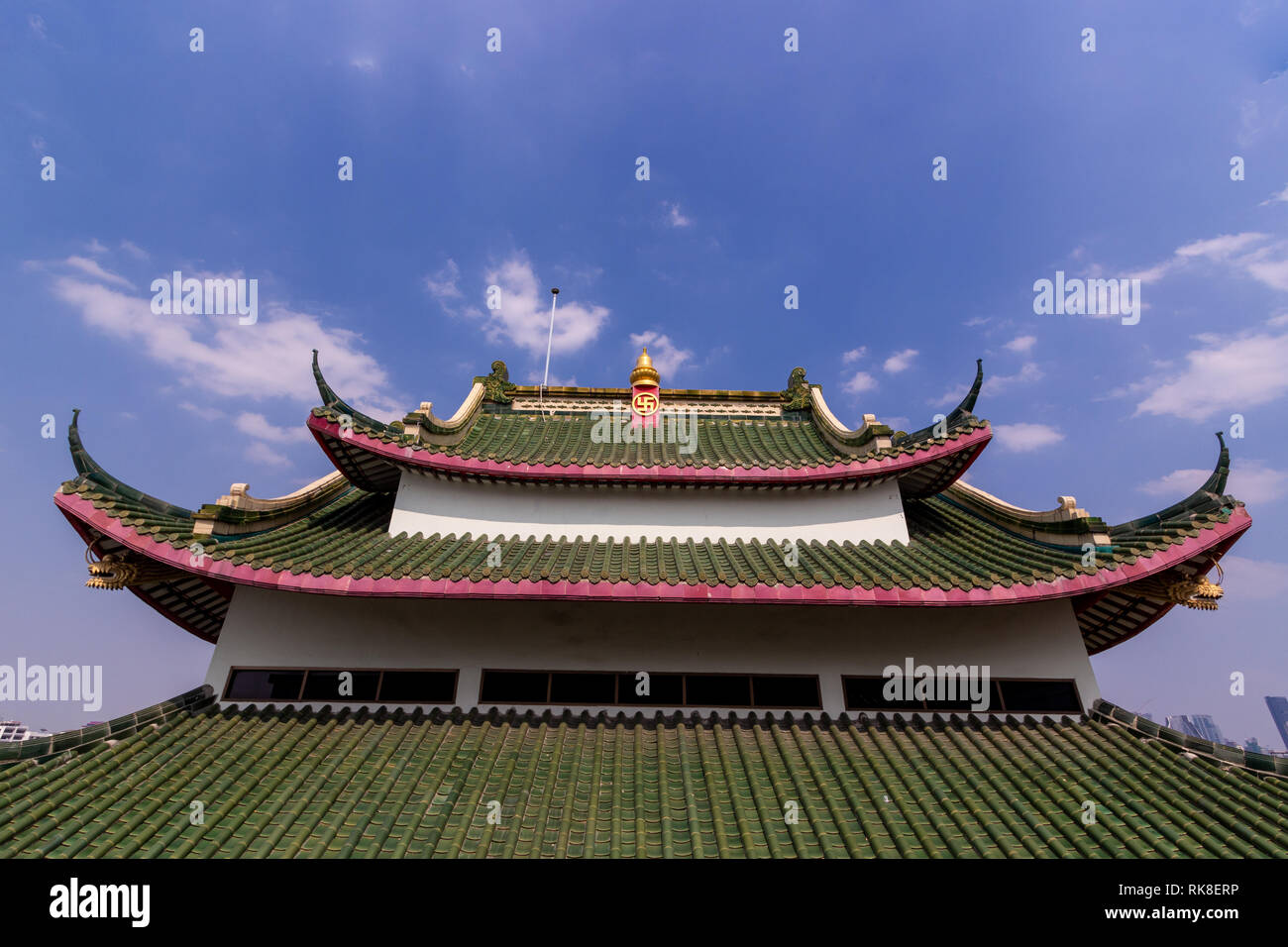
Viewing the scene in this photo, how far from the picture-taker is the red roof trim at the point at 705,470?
925 cm

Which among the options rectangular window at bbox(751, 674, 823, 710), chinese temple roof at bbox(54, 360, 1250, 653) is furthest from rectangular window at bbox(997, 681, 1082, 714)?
rectangular window at bbox(751, 674, 823, 710)

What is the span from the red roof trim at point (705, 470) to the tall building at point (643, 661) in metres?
0.05

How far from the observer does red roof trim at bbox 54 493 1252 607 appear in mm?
7027

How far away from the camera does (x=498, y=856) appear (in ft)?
15.8

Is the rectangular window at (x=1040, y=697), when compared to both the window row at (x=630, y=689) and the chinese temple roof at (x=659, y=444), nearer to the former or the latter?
the window row at (x=630, y=689)

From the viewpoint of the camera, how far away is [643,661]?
8008mm

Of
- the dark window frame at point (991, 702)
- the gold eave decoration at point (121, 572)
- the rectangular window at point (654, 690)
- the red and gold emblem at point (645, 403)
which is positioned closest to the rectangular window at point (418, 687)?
the rectangular window at point (654, 690)

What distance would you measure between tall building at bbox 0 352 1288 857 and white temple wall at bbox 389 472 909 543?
0.15 feet

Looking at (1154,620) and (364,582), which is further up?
(364,582)

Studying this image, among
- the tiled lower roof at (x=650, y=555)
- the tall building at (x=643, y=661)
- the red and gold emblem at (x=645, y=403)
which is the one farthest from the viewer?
the red and gold emblem at (x=645, y=403)

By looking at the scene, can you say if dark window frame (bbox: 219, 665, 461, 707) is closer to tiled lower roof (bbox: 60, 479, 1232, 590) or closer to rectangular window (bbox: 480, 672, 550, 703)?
rectangular window (bbox: 480, 672, 550, 703)
